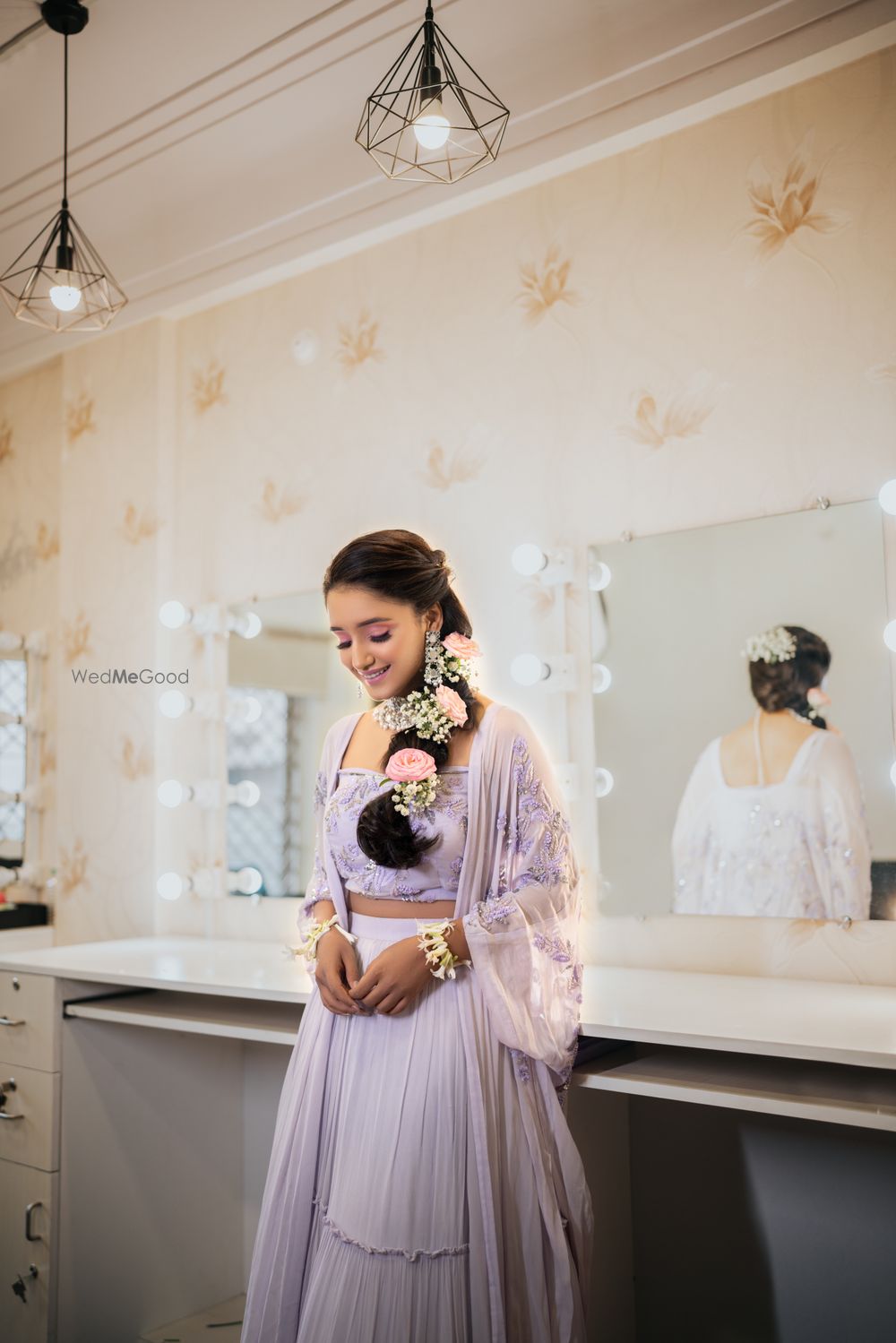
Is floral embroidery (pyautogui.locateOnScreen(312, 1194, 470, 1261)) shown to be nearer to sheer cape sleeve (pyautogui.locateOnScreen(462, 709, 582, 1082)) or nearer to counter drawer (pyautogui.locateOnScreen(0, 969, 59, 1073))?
sheer cape sleeve (pyautogui.locateOnScreen(462, 709, 582, 1082))

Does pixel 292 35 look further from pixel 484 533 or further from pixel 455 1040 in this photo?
pixel 455 1040

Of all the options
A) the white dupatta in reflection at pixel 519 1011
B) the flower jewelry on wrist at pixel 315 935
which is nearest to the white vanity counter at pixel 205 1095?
the white dupatta in reflection at pixel 519 1011

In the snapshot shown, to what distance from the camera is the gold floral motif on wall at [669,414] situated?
2.21 metres

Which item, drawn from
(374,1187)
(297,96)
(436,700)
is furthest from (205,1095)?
(297,96)

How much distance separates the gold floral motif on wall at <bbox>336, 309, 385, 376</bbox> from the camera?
108 inches

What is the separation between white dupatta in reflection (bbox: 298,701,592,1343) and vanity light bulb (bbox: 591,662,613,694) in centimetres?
59

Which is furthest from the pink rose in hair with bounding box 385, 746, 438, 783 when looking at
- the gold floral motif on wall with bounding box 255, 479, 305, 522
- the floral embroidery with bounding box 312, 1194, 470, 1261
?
the gold floral motif on wall with bounding box 255, 479, 305, 522

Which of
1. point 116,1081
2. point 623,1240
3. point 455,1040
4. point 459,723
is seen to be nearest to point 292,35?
point 459,723

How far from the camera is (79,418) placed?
3.34 metres

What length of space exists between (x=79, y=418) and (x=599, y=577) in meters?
1.86

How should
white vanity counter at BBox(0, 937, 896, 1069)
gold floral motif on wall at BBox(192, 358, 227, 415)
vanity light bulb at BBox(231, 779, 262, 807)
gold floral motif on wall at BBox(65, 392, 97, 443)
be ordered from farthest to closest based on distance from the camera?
gold floral motif on wall at BBox(65, 392, 97, 443) → gold floral motif on wall at BBox(192, 358, 227, 415) → vanity light bulb at BBox(231, 779, 262, 807) → white vanity counter at BBox(0, 937, 896, 1069)

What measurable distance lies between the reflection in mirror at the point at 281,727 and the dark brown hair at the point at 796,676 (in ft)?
3.29

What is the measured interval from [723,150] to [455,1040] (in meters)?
1.80

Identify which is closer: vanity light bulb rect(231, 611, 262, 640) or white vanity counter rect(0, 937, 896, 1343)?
white vanity counter rect(0, 937, 896, 1343)
